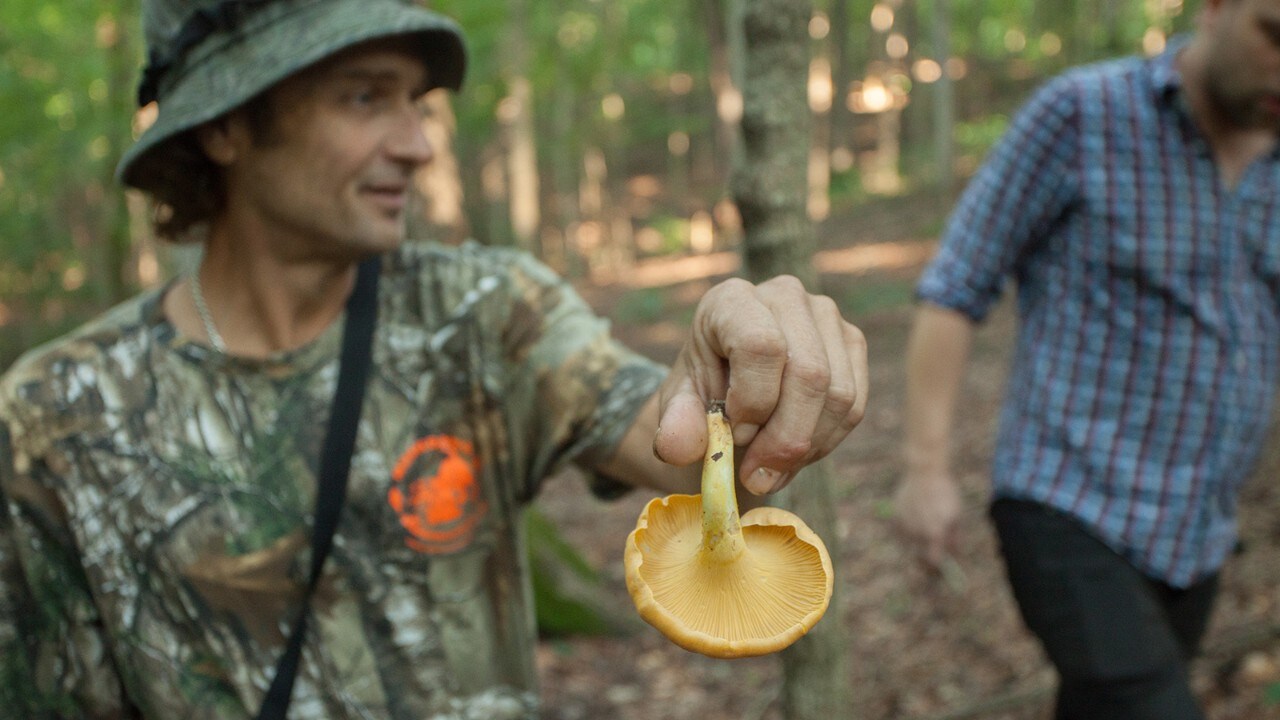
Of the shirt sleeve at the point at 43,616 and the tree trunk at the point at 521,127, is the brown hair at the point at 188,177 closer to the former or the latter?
the shirt sleeve at the point at 43,616

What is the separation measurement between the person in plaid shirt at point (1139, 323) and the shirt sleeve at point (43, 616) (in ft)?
7.06

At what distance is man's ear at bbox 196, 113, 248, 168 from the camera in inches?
86.3

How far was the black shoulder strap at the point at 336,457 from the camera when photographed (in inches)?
75.7

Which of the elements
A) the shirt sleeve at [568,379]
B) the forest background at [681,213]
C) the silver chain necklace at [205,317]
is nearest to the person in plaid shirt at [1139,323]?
the forest background at [681,213]

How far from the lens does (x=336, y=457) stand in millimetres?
1989

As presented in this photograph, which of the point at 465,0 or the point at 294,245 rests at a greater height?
the point at 465,0

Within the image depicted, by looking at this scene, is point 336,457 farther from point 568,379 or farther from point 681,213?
point 681,213

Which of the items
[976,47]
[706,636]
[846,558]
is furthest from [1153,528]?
[976,47]

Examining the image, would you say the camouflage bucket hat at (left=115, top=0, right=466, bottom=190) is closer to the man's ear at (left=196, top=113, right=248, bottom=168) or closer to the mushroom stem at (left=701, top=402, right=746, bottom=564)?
the man's ear at (left=196, top=113, right=248, bottom=168)

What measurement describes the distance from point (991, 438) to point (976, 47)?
30.9m

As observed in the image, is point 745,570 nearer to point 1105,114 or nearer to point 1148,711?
point 1148,711

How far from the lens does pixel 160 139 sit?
2.10 metres

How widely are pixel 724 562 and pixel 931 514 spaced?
5.36ft

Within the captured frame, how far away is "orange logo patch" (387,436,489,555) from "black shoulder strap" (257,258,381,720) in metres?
0.13
